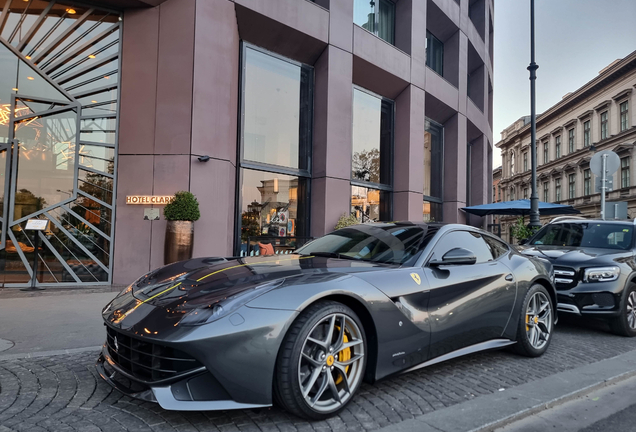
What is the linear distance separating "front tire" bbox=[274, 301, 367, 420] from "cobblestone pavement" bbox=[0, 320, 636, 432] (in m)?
0.13

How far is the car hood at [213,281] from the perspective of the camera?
2650mm

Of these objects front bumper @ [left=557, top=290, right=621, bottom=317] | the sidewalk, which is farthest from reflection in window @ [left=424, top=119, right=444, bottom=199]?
the sidewalk

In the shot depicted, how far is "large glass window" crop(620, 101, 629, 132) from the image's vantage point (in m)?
37.1

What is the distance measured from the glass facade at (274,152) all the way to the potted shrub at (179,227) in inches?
80.7

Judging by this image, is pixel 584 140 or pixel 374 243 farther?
pixel 584 140

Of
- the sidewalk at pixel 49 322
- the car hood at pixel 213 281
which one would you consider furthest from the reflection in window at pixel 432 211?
the car hood at pixel 213 281

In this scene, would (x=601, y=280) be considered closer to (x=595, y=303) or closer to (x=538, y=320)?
(x=595, y=303)

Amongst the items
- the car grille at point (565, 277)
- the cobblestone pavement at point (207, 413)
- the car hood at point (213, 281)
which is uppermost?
the car hood at point (213, 281)

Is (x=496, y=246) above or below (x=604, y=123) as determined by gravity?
below

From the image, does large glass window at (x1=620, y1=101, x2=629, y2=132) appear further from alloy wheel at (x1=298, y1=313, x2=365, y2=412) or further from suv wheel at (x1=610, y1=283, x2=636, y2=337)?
alloy wheel at (x1=298, y1=313, x2=365, y2=412)

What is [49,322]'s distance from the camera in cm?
530

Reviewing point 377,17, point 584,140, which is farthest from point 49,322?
point 584,140

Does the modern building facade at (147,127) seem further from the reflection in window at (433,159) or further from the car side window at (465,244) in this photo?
the reflection in window at (433,159)

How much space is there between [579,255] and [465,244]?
2.77m
